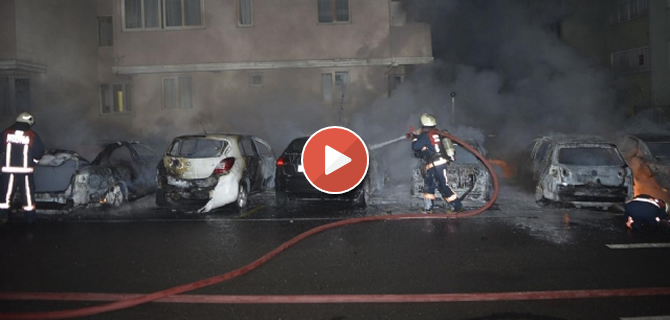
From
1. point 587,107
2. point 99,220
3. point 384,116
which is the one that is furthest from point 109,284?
point 587,107

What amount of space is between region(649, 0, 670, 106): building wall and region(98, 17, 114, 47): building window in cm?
2484

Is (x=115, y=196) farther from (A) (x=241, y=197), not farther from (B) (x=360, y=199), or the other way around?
(B) (x=360, y=199)

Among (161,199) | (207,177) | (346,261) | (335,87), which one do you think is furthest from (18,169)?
(335,87)

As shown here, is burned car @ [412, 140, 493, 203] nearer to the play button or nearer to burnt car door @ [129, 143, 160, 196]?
the play button

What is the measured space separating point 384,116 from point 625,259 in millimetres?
10743

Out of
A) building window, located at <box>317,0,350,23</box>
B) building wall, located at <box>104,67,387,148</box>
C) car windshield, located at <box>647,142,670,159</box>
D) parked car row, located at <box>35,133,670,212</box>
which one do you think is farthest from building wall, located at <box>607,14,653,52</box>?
parked car row, located at <box>35,133,670,212</box>

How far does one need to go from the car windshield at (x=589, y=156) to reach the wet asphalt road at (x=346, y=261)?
1.24 m

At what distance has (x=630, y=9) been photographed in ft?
87.8

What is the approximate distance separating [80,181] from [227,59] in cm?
903

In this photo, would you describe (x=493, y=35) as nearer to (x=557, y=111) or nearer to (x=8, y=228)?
(x=557, y=111)

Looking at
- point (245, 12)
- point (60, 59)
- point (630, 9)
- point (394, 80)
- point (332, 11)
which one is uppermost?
point (630, 9)

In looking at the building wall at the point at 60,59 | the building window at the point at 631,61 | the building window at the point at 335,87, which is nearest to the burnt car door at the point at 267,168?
the building window at the point at 335,87

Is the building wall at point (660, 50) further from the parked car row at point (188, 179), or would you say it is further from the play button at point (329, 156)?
the play button at point (329, 156)

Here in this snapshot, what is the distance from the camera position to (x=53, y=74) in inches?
740
